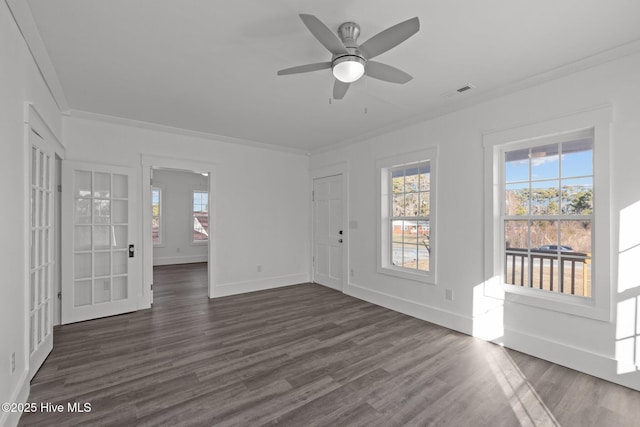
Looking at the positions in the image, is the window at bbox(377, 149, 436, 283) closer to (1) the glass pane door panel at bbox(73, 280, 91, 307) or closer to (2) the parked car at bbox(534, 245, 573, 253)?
(2) the parked car at bbox(534, 245, 573, 253)

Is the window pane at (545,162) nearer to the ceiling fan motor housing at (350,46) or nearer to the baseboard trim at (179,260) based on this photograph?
the ceiling fan motor housing at (350,46)

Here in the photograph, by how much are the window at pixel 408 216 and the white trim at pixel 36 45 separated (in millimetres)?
3854

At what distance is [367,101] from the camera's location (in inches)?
133

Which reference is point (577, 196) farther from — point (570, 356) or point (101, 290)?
point (101, 290)

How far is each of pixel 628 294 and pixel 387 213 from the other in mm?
2686

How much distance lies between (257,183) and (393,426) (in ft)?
14.2

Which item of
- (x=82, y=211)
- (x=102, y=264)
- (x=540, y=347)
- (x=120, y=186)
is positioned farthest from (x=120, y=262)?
(x=540, y=347)

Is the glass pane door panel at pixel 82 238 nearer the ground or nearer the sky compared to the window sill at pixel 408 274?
nearer the sky

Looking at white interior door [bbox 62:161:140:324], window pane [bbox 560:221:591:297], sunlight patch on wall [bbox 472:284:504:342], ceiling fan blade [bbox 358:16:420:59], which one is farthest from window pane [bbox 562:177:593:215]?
white interior door [bbox 62:161:140:324]

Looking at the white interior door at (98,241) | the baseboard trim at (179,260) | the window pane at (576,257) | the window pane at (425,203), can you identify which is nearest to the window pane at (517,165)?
the window pane at (576,257)

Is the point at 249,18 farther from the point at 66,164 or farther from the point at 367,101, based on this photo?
the point at 66,164

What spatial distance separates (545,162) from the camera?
2904mm

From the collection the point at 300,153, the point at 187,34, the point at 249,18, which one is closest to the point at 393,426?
the point at 249,18

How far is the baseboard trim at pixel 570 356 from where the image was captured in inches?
91.3
